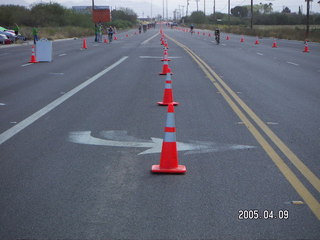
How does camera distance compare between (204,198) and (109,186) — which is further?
(109,186)

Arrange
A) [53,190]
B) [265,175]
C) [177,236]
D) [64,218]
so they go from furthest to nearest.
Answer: [265,175] < [53,190] < [64,218] < [177,236]

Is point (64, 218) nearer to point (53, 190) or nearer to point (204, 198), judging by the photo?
point (53, 190)

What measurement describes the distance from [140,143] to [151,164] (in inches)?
50.6

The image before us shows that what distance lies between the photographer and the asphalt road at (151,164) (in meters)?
5.02

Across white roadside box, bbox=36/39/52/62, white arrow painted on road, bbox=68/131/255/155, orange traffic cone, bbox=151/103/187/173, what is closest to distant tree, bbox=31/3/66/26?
white roadside box, bbox=36/39/52/62

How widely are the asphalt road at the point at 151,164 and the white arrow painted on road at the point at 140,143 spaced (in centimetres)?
3

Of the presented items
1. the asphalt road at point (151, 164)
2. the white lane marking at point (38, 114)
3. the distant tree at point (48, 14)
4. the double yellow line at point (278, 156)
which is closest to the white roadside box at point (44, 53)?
the white lane marking at point (38, 114)

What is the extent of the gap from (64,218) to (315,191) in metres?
2.72

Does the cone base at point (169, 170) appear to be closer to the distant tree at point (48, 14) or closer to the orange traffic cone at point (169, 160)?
the orange traffic cone at point (169, 160)

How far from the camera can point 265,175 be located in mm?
6609

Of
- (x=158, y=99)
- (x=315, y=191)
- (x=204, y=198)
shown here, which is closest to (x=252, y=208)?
(x=204, y=198)

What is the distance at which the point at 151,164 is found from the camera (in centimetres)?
720

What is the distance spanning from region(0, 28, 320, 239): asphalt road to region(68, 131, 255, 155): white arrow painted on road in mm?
34

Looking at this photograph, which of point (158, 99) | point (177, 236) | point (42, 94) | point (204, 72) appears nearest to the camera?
point (177, 236)
